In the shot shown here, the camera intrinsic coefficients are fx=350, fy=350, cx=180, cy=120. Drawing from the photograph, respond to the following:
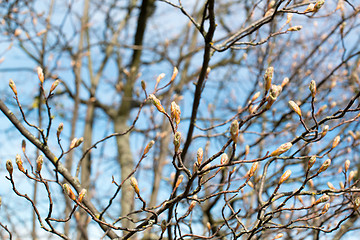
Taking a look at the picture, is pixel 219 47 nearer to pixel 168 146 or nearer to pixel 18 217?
pixel 168 146

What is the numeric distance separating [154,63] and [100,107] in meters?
1.65

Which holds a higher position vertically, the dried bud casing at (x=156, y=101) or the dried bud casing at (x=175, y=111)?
the dried bud casing at (x=156, y=101)

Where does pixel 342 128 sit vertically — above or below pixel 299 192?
above

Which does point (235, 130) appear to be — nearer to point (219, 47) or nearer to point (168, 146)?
point (219, 47)

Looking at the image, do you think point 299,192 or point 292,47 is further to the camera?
point 292,47

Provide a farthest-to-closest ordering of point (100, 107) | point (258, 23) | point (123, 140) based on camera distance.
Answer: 1. point (100, 107)
2. point (123, 140)
3. point (258, 23)

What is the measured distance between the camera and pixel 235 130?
1159 mm

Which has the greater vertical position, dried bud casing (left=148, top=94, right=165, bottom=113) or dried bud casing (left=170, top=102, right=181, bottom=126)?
dried bud casing (left=148, top=94, right=165, bottom=113)

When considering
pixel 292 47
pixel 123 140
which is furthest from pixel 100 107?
pixel 292 47

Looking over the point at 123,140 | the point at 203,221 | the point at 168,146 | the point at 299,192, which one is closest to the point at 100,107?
the point at 123,140

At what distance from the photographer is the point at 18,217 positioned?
636cm

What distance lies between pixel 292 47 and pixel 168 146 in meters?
2.66

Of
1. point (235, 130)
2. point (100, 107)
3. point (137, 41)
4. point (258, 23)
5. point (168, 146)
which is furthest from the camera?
point (100, 107)

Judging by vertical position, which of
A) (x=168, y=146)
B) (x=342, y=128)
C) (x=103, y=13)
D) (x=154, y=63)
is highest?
(x=103, y=13)
